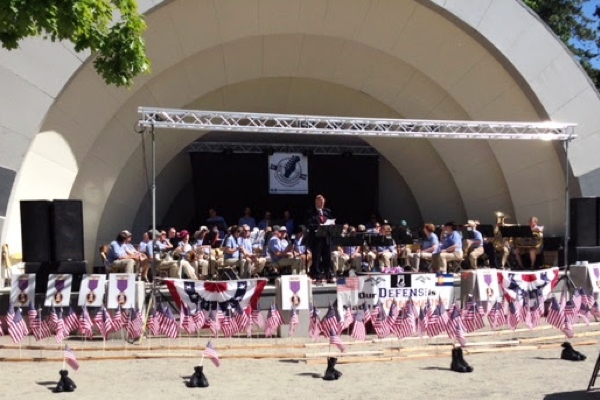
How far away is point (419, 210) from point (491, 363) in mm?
14117

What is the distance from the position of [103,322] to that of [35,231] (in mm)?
2591

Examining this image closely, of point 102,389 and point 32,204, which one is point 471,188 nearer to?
point 32,204

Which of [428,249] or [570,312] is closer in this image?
[570,312]

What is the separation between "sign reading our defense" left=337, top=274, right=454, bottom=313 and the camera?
40.2 ft

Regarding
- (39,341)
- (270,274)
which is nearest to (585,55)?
(270,274)

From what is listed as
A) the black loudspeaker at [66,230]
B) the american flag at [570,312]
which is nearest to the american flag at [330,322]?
the american flag at [570,312]

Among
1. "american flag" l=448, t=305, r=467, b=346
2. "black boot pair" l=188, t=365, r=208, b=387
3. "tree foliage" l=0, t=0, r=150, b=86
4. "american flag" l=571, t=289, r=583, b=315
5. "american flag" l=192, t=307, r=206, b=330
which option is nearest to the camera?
"tree foliage" l=0, t=0, r=150, b=86

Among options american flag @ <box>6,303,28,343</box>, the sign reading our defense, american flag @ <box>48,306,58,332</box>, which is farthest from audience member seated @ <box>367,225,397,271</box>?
american flag @ <box>6,303,28,343</box>

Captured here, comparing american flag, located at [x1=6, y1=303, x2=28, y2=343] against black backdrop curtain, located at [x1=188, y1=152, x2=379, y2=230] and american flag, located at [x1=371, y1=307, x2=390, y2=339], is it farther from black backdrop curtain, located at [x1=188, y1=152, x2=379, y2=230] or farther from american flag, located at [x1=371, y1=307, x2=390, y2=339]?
black backdrop curtain, located at [x1=188, y1=152, x2=379, y2=230]

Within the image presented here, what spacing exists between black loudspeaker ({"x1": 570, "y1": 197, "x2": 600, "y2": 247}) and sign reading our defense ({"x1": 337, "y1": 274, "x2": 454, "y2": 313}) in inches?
183

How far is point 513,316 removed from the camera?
39.4 feet

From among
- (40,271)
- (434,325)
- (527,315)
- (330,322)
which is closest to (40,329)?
(40,271)

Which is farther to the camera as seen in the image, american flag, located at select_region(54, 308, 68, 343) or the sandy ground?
american flag, located at select_region(54, 308, 68, 343)

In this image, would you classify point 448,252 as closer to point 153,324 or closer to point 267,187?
point 153,324
